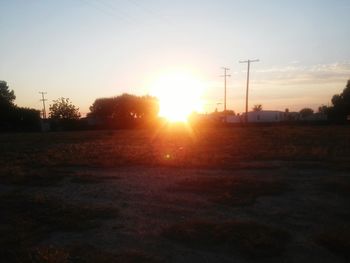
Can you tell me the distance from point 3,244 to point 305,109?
170140mm

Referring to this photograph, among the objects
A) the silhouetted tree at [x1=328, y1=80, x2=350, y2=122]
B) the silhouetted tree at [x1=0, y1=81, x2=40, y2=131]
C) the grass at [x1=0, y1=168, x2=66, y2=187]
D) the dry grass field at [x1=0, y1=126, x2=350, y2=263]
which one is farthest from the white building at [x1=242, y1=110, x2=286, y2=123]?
the grass at [x1=0, y1=168, x2=66, y2=187]

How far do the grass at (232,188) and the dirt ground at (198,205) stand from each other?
0.02 meters

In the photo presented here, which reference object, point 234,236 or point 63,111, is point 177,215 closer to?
point 234,236

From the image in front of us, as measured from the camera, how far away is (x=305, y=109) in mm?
170625

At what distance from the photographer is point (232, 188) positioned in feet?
41.7

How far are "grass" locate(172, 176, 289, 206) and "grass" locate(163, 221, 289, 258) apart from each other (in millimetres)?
2147

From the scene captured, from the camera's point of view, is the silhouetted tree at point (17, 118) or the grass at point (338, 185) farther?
the silhouetted tree at point (17, 118)

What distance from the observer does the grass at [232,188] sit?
37.1 ft

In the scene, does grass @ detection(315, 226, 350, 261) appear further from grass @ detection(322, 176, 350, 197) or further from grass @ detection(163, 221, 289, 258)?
grass @ detection(322, 176, 350, 197)

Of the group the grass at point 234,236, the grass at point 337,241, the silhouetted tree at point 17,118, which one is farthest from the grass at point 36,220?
the silhouetted tree at point 17,118

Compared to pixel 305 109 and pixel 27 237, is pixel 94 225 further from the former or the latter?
pixel 305 109

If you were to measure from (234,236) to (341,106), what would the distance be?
301ft

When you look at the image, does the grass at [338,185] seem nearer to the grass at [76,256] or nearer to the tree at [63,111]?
the grass at [76,256]

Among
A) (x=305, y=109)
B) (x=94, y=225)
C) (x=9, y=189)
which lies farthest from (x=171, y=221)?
(x=305, y=109)
